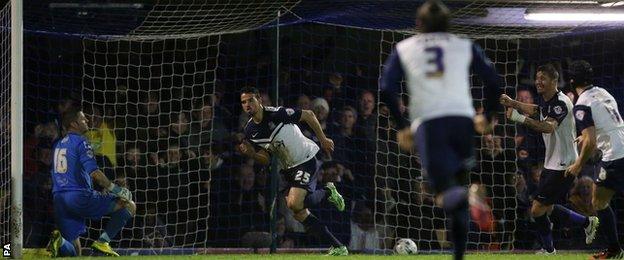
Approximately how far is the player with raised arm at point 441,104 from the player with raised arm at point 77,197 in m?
6.87

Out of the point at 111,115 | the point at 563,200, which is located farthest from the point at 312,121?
the point at 563,200

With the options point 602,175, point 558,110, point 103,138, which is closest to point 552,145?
point 558,110

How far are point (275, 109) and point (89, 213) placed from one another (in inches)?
100

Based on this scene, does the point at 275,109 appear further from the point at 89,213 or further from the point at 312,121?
the point at 89,213

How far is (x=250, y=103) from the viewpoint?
14453 mm

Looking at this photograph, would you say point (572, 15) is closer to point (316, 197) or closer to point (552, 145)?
point (552, 145)

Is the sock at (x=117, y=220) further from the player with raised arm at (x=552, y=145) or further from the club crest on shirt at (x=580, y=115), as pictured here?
the club crest on shirt at (x=580, y=115)

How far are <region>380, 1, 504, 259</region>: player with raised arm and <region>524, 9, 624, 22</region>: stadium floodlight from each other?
23.8 ft

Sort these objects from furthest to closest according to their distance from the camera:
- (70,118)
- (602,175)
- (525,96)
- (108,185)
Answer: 1. (525,96)
2. (70,118)
3. (108,185)
4. (602,175)

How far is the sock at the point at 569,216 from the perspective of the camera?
554 inches

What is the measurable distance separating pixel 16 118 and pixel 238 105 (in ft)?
15.1

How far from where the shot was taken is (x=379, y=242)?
53.6ft

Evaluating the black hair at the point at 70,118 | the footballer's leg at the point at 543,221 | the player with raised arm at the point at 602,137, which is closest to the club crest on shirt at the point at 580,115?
the player with raised arm at the point at 602,137

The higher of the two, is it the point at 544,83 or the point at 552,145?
the point at 544,83
